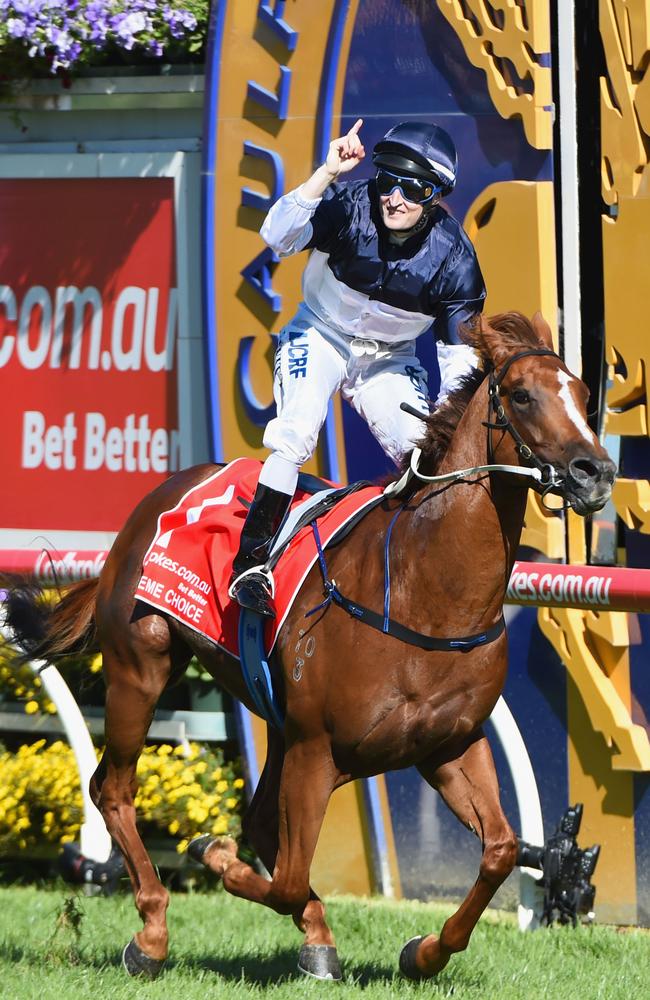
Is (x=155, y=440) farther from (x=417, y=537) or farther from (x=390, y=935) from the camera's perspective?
(x=417, y=537)

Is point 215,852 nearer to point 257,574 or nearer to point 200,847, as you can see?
point 200,847

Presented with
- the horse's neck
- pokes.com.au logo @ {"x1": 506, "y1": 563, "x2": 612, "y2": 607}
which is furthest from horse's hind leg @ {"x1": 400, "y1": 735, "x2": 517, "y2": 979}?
pokes.com.au logo @ {"x1": 506, "y1": 563, "x2": 612, "y2": 607}

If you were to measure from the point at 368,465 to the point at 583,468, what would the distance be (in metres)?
2.90

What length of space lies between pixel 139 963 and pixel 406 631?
4.68ft

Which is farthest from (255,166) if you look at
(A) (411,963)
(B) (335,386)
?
(A) (411,963)

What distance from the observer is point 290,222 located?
436 centimetres

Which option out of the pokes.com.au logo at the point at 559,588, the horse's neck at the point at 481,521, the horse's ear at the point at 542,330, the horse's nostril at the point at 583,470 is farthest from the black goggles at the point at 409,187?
the pokes.com.au logo at the point at 559,588

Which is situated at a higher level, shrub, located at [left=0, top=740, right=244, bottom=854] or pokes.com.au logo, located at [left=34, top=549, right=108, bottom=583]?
pokes.com.au logo, located at [left=34, top=549, right=108, bottom=583]

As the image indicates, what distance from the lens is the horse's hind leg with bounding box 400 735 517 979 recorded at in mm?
4254

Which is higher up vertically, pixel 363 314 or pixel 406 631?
pixel 363 314

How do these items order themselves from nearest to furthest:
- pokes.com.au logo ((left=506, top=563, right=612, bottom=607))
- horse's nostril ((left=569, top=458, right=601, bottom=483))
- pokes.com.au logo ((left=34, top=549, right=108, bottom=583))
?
horse's nostril ((left=569, top=458, right=601, bottom=483))
pokes.com.au logo ((left=506, top=563, right=612, bottom=607))
pokes.com.au logo ((left=34, top=549, right=108, bottom=583))

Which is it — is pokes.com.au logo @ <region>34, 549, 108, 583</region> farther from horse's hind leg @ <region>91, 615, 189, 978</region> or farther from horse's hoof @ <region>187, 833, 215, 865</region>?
horse's hoof @ <region>187, 833, 215, 865</region>

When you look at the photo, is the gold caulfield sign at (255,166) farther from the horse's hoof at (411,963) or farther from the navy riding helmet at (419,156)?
the horse's hoof at (411,963)

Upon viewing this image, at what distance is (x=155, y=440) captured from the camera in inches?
287
